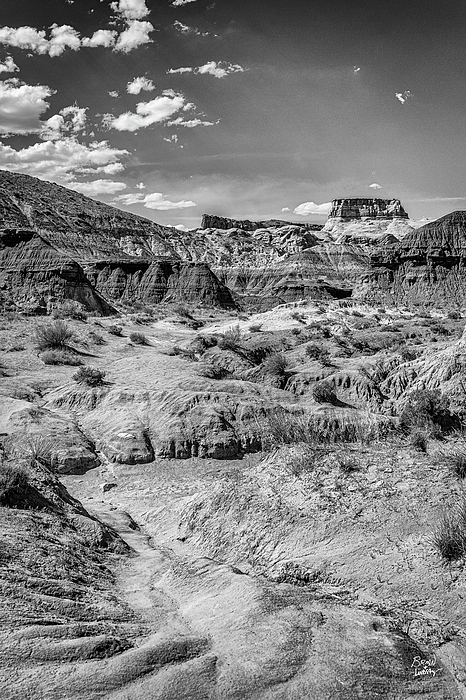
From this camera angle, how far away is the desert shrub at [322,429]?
12.0 metres

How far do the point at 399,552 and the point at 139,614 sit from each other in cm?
358

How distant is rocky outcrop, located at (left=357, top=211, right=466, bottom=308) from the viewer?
85.6m

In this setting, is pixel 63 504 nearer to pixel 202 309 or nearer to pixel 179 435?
pixel 179 435

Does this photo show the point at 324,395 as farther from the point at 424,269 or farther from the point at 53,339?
the point at 424,269

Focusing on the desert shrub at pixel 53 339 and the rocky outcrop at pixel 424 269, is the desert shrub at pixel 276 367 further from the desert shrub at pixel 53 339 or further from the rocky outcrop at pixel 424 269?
the rocky outcrop at pixel 424 269

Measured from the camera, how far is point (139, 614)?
5750 mm

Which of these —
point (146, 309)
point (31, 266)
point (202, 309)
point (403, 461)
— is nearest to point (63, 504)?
point (403, 461)

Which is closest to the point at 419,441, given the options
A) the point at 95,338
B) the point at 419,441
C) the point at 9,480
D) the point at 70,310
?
the point at 419,441

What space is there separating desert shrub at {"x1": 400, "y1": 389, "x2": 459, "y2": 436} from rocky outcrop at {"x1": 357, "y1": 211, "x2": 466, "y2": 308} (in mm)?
73581

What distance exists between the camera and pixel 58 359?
82.0ft

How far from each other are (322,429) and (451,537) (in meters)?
7.31

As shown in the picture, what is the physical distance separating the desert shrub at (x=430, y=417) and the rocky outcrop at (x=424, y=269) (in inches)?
2897

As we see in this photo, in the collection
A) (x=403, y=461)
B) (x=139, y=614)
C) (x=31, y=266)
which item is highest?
(x=31, y=266)

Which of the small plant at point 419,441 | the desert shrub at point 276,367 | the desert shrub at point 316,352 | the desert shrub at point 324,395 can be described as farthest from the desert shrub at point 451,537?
the desert shrub at point 316,352
